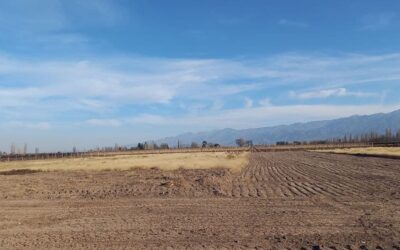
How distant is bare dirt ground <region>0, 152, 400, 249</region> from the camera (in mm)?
12047

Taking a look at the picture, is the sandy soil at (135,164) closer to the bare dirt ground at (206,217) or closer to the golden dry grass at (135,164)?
the golden dry grass at (135,164)

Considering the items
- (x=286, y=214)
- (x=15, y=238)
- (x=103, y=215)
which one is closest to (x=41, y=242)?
(x=15, y=238)

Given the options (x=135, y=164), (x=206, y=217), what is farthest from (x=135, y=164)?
(x=206, y=217)

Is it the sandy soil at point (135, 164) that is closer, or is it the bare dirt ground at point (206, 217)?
the bare dirt ground at point (206, 217)

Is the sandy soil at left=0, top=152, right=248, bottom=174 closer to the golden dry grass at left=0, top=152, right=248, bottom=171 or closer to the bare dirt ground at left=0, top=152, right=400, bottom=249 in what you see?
the golden dry grass at left=0, top=152, right=248, bottom=171

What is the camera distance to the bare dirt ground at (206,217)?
12.0m

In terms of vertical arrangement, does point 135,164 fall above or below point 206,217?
above

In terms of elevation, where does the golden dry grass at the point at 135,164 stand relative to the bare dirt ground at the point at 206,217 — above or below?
above

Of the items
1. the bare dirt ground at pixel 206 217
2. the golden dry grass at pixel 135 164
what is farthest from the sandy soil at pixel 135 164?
the bare dirt ground at pixel 206 217

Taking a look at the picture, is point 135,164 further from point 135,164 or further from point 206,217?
point 206,217

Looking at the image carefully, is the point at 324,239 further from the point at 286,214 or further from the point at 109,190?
the point at 109,190

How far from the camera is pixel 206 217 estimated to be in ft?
52.2

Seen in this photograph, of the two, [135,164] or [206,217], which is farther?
[135,164]

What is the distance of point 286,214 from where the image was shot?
15.9m
